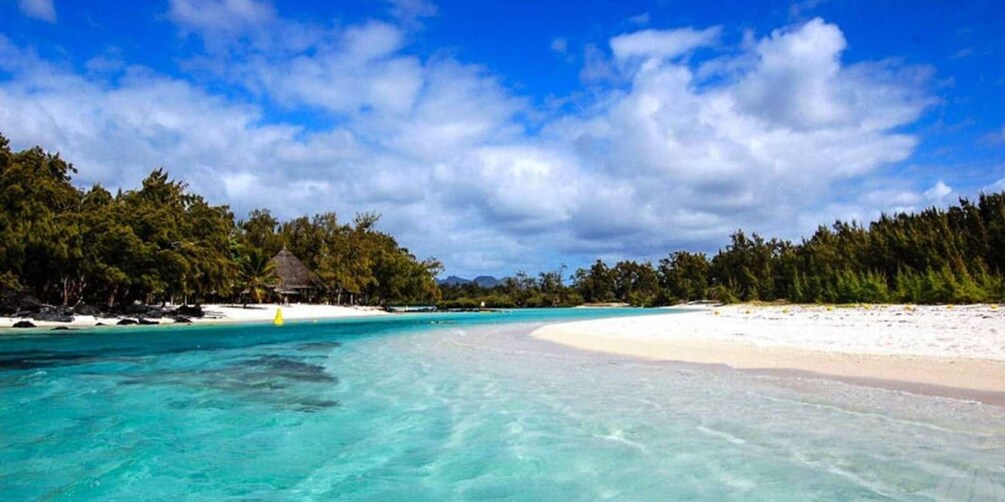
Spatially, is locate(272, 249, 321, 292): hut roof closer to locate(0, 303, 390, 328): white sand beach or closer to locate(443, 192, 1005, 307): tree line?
locate(0, 303, 390, 328): white sand beach

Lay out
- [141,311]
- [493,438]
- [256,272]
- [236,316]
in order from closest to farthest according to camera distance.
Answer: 1. [493,438]
2. [141,311]
3. [236,316]
4. [256,272]

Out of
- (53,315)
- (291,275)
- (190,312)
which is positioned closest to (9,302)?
(53,315)

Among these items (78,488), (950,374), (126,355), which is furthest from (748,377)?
(126,355)

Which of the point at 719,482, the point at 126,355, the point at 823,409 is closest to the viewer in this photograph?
the point at 719,482

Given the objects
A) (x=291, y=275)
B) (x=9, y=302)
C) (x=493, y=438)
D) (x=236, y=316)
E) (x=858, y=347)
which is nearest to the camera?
(x=493, y=438)

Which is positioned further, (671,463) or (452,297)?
(452,297)

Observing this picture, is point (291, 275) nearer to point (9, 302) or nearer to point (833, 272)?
point (9, 302)

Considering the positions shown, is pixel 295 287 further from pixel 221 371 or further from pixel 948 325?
pixel 948 325

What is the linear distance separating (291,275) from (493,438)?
54229 mm

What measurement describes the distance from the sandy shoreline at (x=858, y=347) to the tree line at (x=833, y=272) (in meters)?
17.1

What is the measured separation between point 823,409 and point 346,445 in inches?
242

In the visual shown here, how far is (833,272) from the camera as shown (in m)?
51.6

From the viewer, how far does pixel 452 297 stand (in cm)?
8862

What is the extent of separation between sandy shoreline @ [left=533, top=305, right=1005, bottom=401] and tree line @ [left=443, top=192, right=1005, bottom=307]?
1709 cm
